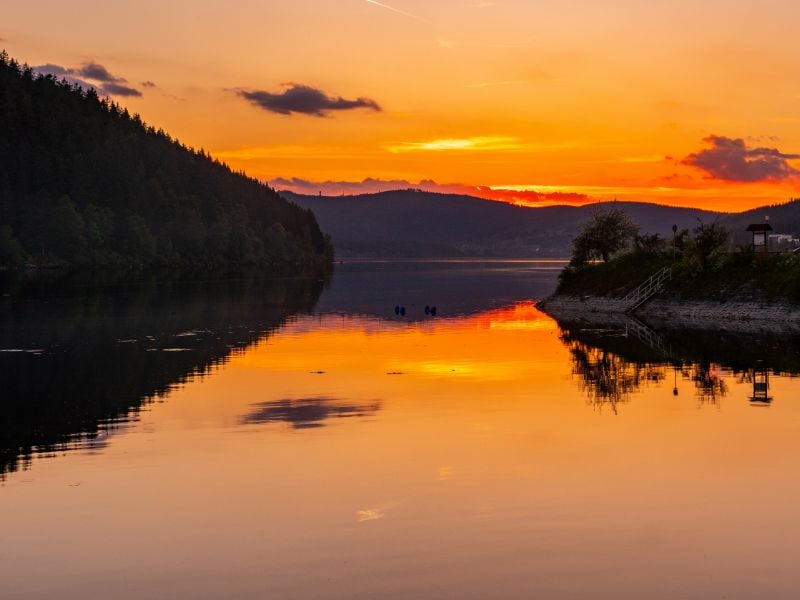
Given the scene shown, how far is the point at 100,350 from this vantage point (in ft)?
222

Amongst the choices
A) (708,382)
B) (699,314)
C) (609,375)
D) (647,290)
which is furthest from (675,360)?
(647,290)

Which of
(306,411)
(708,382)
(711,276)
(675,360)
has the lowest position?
(306,411)

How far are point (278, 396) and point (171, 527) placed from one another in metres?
22.0

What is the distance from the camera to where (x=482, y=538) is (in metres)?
23.6

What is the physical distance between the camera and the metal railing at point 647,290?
10094cm

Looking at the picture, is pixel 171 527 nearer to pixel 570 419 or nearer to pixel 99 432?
pixel 99 432

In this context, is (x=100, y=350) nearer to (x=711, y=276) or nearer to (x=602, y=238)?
(x=711, y=276)

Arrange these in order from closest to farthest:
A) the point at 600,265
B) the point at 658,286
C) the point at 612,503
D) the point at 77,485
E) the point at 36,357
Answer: the point at 612,503 < the point at 77,485 < the point at 36,357 < the point at 658,286 < the point at 600,265

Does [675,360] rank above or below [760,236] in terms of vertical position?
below

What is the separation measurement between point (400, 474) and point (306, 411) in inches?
498

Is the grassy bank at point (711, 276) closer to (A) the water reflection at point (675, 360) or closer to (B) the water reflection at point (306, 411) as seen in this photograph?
(A) the water reflection at point (675, 360)

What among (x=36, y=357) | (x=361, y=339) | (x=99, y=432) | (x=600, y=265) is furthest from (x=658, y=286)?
(x=99, y=432)

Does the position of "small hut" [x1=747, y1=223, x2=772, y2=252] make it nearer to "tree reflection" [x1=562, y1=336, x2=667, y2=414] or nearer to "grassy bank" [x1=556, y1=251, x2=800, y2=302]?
"grassy bank" [x1=556, y1=251, x2=800, y2=302]

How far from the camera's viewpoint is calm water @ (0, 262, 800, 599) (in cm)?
2142
